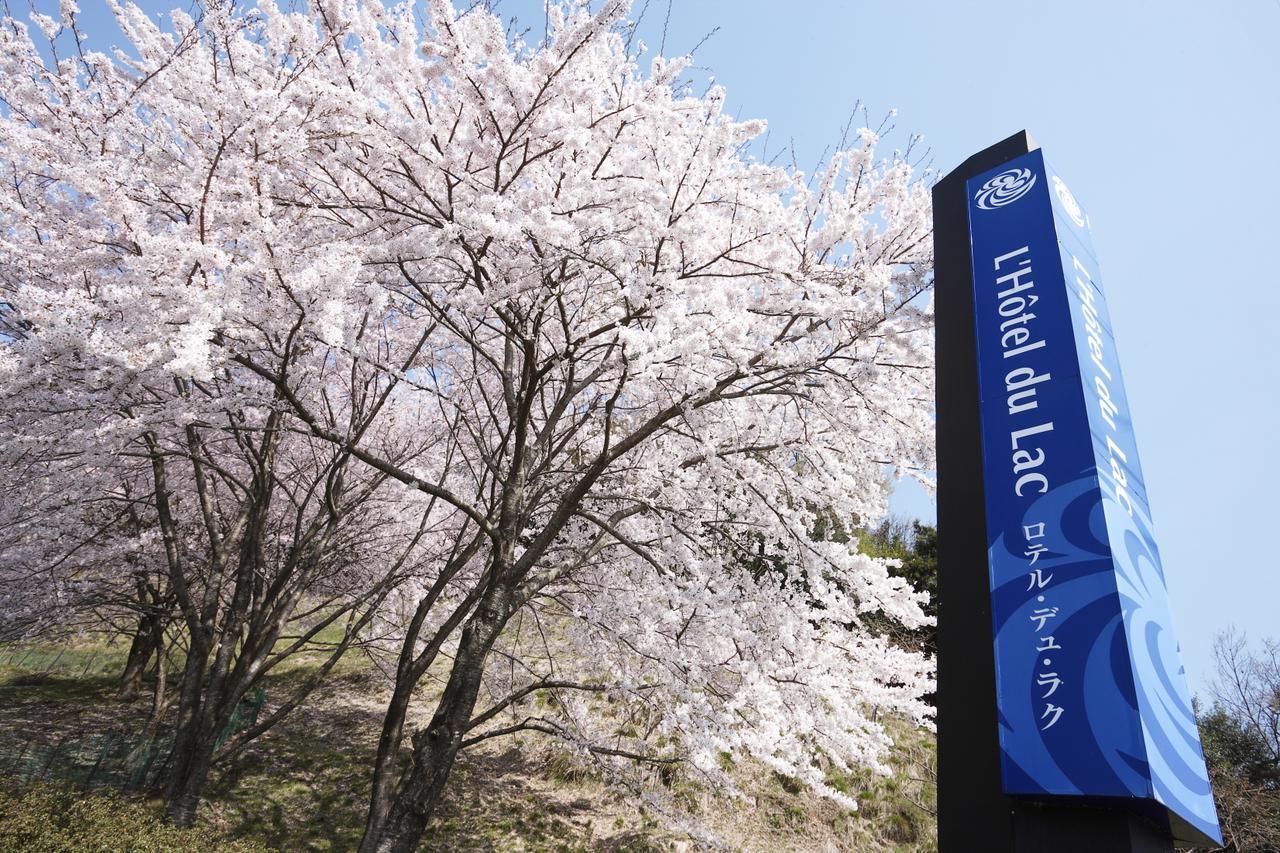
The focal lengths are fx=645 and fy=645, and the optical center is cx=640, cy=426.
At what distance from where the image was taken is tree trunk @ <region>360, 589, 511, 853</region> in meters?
5.03

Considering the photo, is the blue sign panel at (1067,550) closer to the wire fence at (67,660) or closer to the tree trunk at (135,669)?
the tree trunk at (135,669)

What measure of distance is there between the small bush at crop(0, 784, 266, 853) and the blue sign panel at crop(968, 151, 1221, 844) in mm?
4976

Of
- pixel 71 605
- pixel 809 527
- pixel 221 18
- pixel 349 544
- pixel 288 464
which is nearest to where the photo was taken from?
pixel 221 18

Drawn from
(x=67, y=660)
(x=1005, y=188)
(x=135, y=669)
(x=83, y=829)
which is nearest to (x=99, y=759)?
(x=83, y=829)

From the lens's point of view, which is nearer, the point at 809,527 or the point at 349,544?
the point at 809,527

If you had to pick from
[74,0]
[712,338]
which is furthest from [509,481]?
[74,0]

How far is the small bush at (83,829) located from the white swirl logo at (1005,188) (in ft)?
22.0

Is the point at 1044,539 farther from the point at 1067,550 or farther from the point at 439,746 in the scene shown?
the point at 439,746

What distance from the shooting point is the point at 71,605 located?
770 cm

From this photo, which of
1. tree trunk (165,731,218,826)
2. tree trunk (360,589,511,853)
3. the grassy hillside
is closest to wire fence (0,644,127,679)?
the grassy hillside

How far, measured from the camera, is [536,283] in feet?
16.7

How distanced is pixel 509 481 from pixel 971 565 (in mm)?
4037

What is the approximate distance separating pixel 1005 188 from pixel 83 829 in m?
7.38

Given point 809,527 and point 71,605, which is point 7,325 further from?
point 809,527
